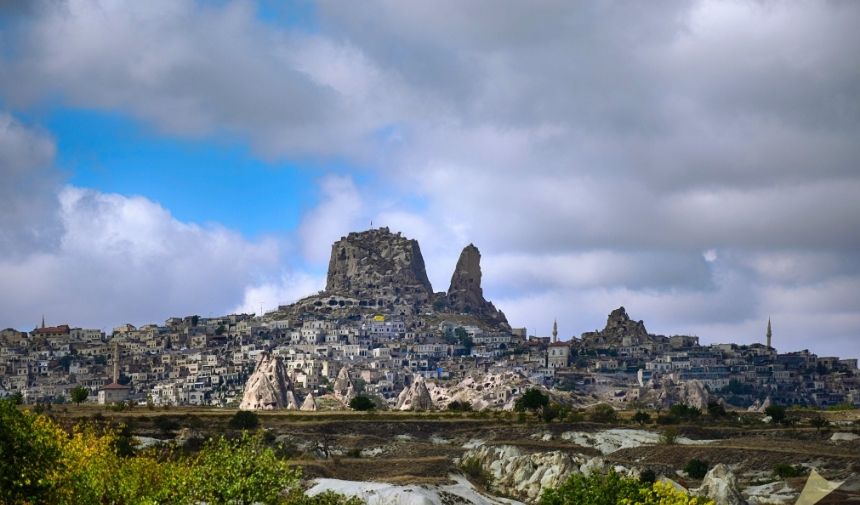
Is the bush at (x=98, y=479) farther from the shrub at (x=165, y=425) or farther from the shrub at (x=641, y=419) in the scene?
the shrub at (x=641, y=419)

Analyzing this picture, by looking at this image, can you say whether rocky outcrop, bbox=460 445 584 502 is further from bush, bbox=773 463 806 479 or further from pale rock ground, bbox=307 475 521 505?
bush, bbox=773 463 806 479

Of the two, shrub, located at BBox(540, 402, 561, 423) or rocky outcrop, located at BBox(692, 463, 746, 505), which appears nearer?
rocky outcrop, located at BBox(692, 463, 746, 505)

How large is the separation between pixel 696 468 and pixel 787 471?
8.95 metres

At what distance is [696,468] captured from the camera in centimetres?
13988

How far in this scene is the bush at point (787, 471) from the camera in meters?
138

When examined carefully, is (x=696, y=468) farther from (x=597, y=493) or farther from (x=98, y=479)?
(x=98, y=479)

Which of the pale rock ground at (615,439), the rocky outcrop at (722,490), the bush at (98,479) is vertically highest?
the bush at (98,479)

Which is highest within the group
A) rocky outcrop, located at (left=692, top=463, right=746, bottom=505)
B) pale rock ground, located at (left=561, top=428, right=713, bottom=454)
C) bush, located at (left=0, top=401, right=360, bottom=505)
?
bush, located at (left=0, top=401, right=360, bottom=505)

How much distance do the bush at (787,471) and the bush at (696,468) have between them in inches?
274

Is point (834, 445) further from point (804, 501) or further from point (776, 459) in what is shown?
point (804, 501)

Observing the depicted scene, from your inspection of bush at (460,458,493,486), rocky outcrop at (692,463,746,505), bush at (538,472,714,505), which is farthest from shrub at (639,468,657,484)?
bush at (538,472,714,505)

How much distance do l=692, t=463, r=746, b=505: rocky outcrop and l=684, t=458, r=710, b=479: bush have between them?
20601 mm

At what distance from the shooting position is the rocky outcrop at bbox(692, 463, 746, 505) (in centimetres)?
11281

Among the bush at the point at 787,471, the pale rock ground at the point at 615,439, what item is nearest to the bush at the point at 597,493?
the bush at the point at 787,471
